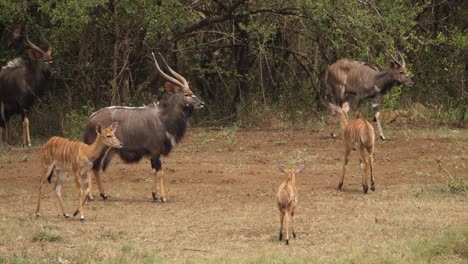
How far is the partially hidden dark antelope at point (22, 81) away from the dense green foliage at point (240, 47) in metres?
0.43

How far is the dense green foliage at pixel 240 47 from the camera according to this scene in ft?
52.1

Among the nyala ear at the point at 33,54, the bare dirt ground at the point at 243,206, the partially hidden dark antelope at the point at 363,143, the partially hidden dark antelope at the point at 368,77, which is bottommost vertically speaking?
the bare dirt ground at the point at 243,206

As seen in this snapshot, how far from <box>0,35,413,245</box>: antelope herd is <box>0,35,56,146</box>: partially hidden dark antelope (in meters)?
0.02

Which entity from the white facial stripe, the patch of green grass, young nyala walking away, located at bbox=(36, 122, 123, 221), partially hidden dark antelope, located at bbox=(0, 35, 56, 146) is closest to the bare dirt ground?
the patch of green grass

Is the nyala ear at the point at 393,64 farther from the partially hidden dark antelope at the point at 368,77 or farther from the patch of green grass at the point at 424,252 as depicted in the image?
the patch of green grass at the point at 424,252

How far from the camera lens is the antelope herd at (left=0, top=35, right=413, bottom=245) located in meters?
10.7

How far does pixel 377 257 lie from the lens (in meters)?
8.64

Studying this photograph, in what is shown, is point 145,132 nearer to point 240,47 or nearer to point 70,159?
point 70,159

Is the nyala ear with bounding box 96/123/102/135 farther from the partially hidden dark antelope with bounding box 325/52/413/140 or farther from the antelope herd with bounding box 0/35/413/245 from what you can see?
the partially hidden dark antelope with bounding box 325/52/413/140

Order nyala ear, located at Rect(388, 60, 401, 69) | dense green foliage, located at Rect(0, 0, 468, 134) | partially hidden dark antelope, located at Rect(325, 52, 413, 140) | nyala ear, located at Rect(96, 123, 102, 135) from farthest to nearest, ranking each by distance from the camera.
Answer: partially hidden dark antelope, located at Rect(325, 52, 413, 140) → nyala ear, located at Rect(388, 60, 401, 69) → dense green foliage, located at Rect(0, 0, 468, 134) → nyala ear, located at Rect(96, 123, 102, 135)

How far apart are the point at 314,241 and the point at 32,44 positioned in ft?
28.1

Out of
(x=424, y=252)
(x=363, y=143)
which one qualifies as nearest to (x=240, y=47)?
(x=363, y=143)

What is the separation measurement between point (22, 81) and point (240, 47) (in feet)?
13.7

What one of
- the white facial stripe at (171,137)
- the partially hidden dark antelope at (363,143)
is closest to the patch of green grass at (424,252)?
the partially hidden dark antelope at (363,143)
